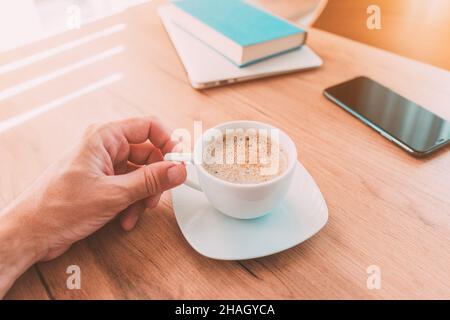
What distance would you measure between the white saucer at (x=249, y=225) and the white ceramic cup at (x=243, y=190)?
0.02 m

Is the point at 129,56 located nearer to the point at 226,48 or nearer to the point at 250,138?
the point at 226,48

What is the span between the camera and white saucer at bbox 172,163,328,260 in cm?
53

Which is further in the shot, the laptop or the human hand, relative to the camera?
the laptop

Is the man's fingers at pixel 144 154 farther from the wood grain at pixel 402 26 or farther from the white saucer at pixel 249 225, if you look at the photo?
the wood grain at pixel 402 26

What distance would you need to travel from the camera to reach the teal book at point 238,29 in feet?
3.01

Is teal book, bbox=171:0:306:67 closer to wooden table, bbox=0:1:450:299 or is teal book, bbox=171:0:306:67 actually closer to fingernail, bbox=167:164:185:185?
wooden table, bbox=0:1:450:299

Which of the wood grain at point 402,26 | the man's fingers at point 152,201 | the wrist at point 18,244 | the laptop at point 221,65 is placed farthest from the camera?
the wood grain at point 402,26

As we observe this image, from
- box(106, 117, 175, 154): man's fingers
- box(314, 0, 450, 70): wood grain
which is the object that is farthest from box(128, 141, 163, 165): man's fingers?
box(314, 0, 450, 70): wood grain

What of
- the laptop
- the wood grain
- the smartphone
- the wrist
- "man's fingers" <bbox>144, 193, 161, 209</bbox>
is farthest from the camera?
the wood grain

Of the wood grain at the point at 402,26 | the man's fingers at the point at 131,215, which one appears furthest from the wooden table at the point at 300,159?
the wood grain at the point at 402,26

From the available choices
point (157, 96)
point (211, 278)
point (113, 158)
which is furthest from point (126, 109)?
point (211, 278)

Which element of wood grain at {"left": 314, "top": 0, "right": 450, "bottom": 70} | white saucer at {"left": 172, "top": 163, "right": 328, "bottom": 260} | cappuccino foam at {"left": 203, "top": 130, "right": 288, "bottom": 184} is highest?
wood grain at {"left": 314, "top": 0, "right": 450, "bottom": 70}

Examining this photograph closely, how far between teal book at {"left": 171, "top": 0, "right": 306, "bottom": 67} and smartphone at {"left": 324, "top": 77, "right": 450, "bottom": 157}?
0.61 feet

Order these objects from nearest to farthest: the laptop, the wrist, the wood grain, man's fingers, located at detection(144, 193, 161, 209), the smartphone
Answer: the wrist
man's fingers, located at detection(144, 193, 161, 209)
the smartphone
the laptop
the wood grain
